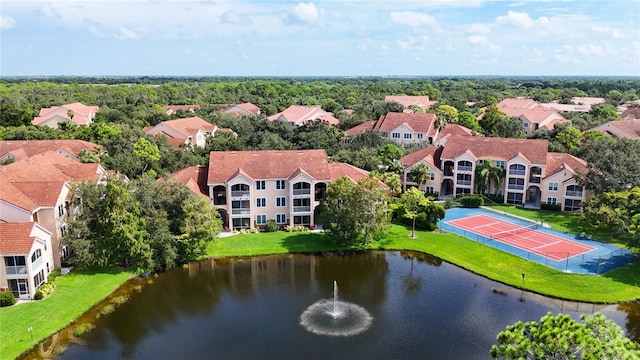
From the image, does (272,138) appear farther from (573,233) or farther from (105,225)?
(573,233)

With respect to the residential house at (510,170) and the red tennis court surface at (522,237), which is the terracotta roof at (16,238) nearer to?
the red tennis court surface at (522,237)

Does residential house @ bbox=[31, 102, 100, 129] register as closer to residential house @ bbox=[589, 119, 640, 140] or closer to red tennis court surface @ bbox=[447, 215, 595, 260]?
red tennis court surface @ bbox=[447, 215, 595, 260]

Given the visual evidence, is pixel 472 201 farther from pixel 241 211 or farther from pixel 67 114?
pixel 67 114

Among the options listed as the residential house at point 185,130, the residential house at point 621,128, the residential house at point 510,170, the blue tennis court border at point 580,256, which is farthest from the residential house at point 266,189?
the residential house at point 621,128

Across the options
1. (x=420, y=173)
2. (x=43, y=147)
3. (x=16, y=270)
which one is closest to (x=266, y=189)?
(x=420, y=173)

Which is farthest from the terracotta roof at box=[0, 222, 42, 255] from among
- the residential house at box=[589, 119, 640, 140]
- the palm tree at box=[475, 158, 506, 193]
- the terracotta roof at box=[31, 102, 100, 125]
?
the residential house at box=[589, 119, 640, 140]
